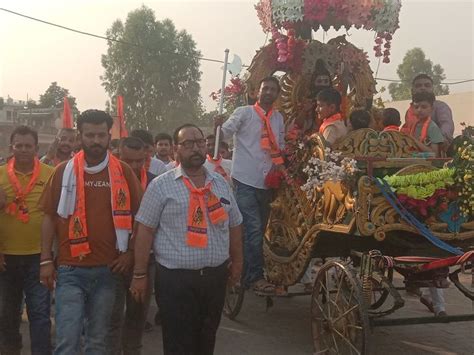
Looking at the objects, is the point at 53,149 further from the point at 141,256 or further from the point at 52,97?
the point at 52,97

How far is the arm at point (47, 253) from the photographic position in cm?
379

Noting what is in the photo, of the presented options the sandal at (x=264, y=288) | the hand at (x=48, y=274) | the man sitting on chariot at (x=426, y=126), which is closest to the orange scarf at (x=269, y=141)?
the sandal at (x=264, y=288)

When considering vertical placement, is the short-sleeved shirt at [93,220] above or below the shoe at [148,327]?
above

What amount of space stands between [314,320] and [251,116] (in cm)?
228

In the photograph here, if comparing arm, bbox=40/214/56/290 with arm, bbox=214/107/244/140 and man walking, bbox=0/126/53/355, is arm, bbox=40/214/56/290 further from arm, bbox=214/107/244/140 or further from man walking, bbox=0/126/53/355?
arm, bbox=214/107/244/140

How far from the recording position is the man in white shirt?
6.18 m

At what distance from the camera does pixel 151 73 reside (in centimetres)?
3844

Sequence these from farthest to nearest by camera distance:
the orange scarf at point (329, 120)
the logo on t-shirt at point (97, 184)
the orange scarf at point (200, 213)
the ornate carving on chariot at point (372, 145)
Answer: the orange scarf at point (329, 120), the ornate carving on chariot at point (372, 145), the logo on t-shirt at point (97, 184), the orange scarf at point (200, 213)

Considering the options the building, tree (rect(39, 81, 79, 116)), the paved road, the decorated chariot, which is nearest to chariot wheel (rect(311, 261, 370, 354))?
the decorated chariot

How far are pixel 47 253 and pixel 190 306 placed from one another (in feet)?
3.23

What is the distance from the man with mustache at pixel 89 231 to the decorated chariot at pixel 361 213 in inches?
70.1

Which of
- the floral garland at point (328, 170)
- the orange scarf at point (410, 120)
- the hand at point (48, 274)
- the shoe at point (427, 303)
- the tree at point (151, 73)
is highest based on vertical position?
the tree at point (151, 73)

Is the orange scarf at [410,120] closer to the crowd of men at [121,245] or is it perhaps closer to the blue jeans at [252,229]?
the blue jeans at [252,229]

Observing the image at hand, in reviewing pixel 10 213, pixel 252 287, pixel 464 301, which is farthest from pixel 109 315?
pixel 464 301
